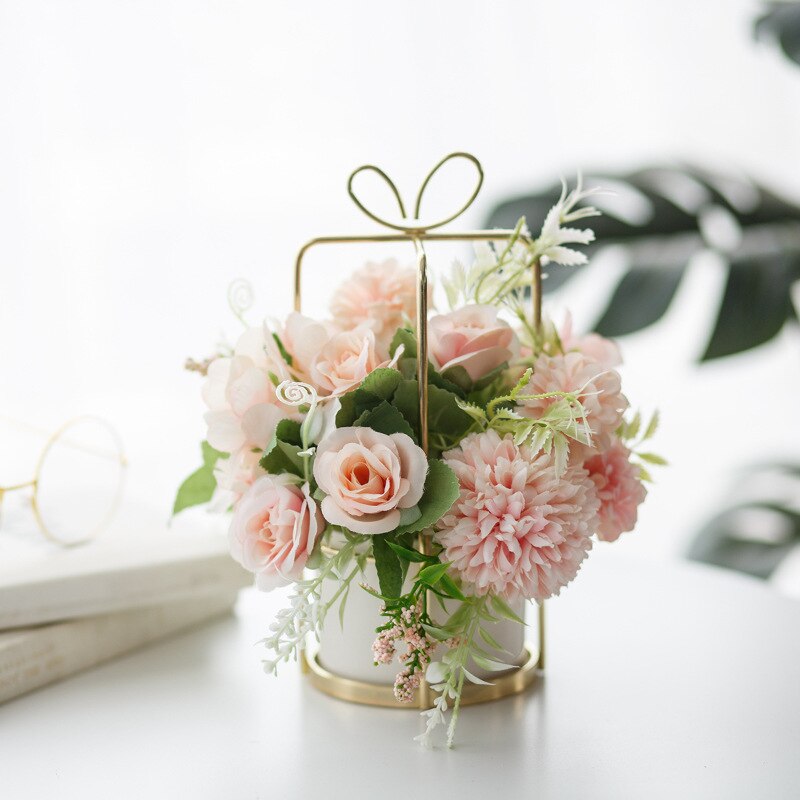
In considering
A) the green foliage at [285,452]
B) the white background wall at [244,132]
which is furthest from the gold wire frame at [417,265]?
the white background wall at [244,132]

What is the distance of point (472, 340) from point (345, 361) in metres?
0.09

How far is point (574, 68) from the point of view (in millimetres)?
1834

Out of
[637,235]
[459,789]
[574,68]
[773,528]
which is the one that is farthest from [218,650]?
[574,68]

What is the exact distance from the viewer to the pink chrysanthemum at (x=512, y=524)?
632 mm

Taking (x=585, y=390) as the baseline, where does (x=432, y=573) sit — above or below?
below

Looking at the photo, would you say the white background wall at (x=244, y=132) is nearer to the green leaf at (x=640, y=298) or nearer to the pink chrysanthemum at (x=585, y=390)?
the green leaf at (x=640, y=298)

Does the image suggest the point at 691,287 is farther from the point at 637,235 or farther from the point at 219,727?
the point at 219,727

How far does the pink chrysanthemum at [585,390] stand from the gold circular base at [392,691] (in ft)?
0.63

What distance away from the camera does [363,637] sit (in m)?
0.74

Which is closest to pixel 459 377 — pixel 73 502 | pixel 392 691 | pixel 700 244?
pixel 392 691

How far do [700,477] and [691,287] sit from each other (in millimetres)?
408

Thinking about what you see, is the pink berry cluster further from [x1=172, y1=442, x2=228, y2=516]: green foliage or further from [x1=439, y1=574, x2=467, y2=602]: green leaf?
[x1=172, y1=442, x2=228, y2=516]: green foliage

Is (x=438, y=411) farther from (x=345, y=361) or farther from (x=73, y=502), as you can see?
(x=73, y=502)

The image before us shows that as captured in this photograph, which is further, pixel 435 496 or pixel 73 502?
pixel 73 502
